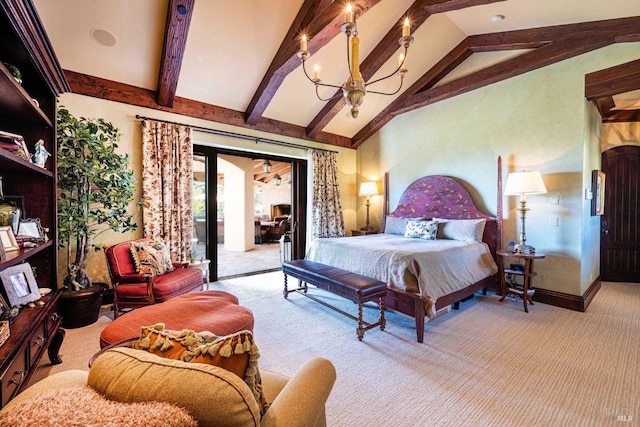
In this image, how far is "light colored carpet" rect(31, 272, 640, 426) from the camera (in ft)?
5.81

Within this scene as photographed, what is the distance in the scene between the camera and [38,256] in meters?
2.27

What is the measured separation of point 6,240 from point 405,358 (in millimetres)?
3016

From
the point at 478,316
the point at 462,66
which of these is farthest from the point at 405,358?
the point at 462,66

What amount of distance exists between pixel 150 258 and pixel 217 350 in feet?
9.18

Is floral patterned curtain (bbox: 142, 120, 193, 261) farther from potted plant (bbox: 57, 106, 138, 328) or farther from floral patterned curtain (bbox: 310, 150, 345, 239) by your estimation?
floral patterned curtain (bbox: 310, 150, 345, 239)

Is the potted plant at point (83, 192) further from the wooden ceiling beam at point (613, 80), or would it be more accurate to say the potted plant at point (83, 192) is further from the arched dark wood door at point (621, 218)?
the arched dark wood door at point (621, 218)

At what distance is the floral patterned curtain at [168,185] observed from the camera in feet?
12.7

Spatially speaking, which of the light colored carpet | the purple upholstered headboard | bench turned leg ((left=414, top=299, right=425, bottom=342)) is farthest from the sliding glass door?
bench turned leg ((left=414, top=299, right=425, bottom=342))

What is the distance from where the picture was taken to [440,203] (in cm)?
474

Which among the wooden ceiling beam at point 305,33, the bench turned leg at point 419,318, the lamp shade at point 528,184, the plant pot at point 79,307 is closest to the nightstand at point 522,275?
the lamp shade at point 528,184

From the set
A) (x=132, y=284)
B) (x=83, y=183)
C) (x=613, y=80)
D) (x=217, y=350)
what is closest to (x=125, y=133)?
(x=83, y=183)

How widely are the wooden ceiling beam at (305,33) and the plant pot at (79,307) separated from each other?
3.40 meters

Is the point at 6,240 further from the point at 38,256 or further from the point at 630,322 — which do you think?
the point at 630,322

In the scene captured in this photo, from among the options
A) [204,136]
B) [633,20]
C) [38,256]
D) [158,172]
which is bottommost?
[38,256]
